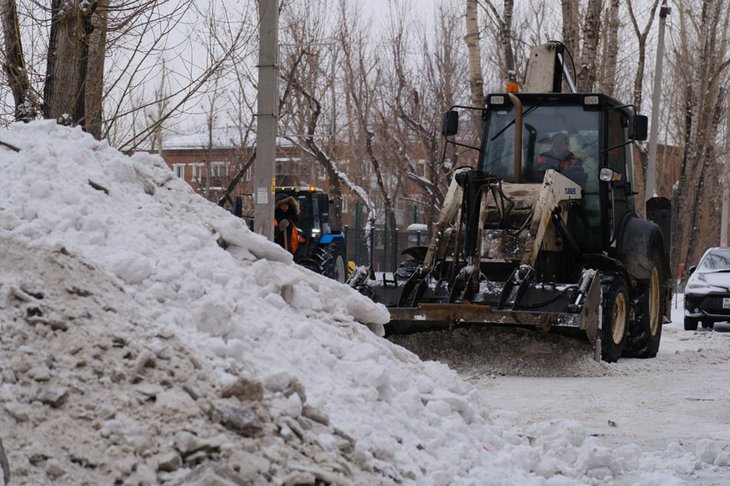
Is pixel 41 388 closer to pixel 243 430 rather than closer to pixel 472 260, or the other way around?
pixel 243 430

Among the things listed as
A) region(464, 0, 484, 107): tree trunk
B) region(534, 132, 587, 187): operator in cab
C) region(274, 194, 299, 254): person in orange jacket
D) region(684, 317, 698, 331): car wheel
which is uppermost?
region(464, 0, 484, 107): tree trunk

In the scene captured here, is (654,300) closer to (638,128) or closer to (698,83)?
(638,128)

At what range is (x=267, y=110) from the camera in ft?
42.0

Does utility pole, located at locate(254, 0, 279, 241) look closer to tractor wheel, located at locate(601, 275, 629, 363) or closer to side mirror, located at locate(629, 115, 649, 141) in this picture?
tractor wheel, located at locate(601, 275, 629, 363)

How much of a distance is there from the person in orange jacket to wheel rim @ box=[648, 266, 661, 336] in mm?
8077

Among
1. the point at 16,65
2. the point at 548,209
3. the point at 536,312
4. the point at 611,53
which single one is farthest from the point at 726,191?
the point at 16,65

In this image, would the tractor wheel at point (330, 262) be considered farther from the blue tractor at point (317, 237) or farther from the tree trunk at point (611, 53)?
the tree trunk at point (611, 53)

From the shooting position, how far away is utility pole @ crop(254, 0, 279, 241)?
12711 mm

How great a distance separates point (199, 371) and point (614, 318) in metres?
7.67

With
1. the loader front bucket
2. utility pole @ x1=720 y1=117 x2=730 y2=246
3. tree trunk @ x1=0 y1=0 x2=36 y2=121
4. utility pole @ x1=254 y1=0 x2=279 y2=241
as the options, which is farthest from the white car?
utility pole @ x1=720 y1=117 x2=730 y2=246

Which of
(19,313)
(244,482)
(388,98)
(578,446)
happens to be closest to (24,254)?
(19,313)

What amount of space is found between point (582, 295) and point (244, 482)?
271 inches

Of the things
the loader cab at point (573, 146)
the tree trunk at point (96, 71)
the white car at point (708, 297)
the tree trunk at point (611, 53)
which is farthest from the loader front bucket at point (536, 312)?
the tree trunk at point (611, 53)

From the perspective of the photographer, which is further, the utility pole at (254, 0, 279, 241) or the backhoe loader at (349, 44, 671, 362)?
the utility pole at (254, 0, 279, 241)
